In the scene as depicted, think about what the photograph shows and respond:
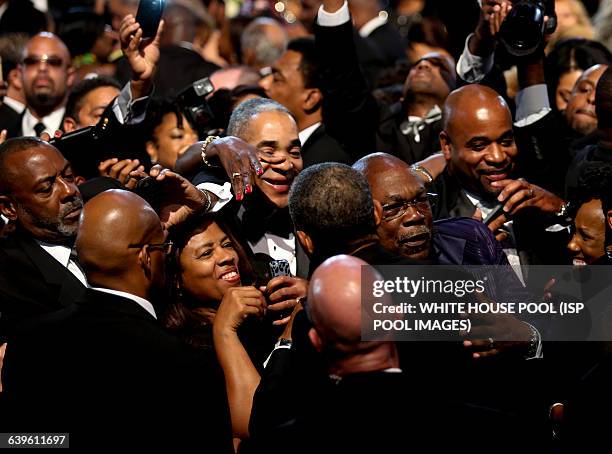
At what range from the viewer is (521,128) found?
4633 mm

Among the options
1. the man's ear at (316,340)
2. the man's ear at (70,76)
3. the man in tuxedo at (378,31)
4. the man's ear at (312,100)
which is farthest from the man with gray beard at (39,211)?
the man in tuxedo at (378,31)

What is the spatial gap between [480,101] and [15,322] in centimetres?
218

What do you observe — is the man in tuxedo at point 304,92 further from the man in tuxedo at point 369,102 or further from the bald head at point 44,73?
the bald head at point 44,73

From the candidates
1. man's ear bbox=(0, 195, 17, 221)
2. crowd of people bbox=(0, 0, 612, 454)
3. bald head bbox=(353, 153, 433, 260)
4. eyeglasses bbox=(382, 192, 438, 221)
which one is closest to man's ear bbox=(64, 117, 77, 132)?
crowd of people bbox=(0, 0, 612, 454)

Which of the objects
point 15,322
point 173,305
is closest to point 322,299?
point 173,305

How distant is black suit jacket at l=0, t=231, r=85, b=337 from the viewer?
403 cm

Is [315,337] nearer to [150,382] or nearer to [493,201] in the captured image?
[150,382]

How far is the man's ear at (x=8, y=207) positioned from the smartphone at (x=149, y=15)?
0.99 metres

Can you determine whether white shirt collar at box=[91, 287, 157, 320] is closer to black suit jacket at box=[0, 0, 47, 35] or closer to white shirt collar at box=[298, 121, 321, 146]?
white shirt collar at box=[298, 121, 321, 146]

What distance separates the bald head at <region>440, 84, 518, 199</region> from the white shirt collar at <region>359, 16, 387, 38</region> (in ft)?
9.46

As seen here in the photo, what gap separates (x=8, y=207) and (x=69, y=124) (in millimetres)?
1146

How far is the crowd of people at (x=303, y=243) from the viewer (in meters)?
2.95

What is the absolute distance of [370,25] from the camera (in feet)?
23.8

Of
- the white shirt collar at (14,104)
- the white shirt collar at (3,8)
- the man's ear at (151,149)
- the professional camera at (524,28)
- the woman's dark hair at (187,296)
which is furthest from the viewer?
the white shirt collar at (3,8)
